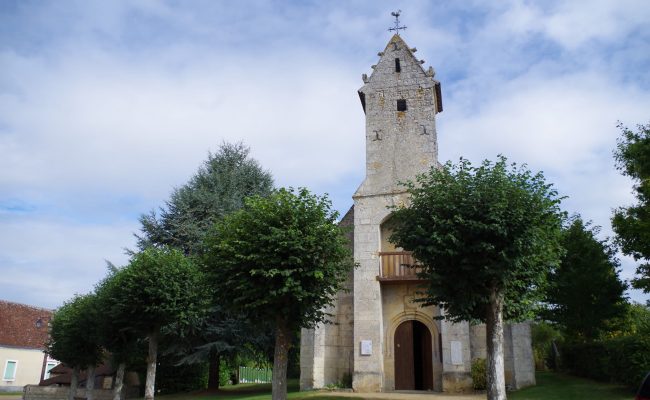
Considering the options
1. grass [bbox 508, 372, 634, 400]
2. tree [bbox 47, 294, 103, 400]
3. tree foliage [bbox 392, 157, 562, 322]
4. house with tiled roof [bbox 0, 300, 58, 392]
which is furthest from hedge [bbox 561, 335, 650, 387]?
house with tiled roof [bbox 0, 300, 58, 392]

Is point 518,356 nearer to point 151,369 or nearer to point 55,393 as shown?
point 151,369

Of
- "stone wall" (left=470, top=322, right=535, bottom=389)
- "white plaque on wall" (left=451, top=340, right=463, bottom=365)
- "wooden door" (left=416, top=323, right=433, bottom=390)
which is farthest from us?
"wooden door" (left=416, top=323, right=433, bottom=390)

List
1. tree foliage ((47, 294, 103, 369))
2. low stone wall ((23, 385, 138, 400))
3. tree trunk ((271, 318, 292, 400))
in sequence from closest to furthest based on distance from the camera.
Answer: tree trunk ((271, 318, 292, 400)), tree foliage ((47, 294, 103, 369)), low stone wall ((23, 385, 138, 400))

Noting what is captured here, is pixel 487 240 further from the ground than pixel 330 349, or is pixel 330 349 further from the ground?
pixel 487 240

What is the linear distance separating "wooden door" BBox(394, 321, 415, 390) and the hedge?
21.6 feet

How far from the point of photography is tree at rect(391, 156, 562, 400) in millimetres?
12328

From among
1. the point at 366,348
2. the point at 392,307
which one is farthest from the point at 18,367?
the point at 392,307

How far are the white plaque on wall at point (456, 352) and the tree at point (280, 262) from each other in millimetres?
5756

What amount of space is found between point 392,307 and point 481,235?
796cm

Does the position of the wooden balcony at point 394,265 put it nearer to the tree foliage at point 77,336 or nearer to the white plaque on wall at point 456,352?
the white plaque on wall at point 456,352

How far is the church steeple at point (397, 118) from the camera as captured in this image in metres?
20.5

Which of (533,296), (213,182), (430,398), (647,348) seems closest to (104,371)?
(213,182)

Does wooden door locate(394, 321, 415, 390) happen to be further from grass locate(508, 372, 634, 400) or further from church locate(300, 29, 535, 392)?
grass locate(508, 372, 634, 400)

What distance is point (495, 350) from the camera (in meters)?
12.6
